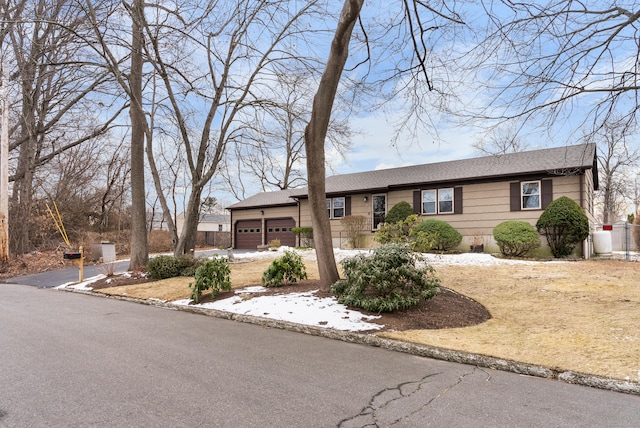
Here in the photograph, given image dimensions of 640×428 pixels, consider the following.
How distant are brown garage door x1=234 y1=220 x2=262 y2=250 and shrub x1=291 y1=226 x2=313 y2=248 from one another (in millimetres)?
4472

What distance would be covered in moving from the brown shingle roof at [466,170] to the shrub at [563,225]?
1.44 m

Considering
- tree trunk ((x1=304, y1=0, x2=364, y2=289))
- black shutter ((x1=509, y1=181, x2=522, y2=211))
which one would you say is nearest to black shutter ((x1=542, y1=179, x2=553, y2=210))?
black shutter ((x1=509, y1=181, x2=522, y2=211))

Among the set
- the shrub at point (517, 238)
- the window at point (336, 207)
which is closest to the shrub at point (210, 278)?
the shrub at point (517, 238)

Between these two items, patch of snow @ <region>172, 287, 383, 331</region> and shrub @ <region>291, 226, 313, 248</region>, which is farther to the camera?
shrub @ <region>291, 226, 313, 248</region>

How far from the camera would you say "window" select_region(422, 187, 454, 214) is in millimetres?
17414

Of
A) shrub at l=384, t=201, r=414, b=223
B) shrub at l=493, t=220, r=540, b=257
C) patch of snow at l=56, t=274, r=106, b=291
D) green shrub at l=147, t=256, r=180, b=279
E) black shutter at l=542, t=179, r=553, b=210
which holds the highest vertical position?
black shutter at l=542, t=179, r=553, b=210

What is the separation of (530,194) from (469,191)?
7.88ft

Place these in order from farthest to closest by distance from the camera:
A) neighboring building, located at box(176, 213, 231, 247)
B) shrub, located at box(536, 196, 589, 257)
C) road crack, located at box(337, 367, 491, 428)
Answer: neighboring building, located at box(176, 213, 231, 247) < shrub, located at box(536, 196, 589, 257) < road crack, located at box(337, 367, 491, 428)

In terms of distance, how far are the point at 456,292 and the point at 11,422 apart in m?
7.48

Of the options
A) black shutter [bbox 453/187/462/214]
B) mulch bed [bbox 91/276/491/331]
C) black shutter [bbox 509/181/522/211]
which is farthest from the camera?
black shutter [bbox 453/187/462/214]

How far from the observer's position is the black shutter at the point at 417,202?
1808cm

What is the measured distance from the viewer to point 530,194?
50.2 ft

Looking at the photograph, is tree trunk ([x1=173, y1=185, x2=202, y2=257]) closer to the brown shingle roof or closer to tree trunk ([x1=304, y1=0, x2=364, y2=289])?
tree trunk ([x1=304, y1=0, x2=364, y2=289])

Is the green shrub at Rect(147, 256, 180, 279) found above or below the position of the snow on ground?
above
